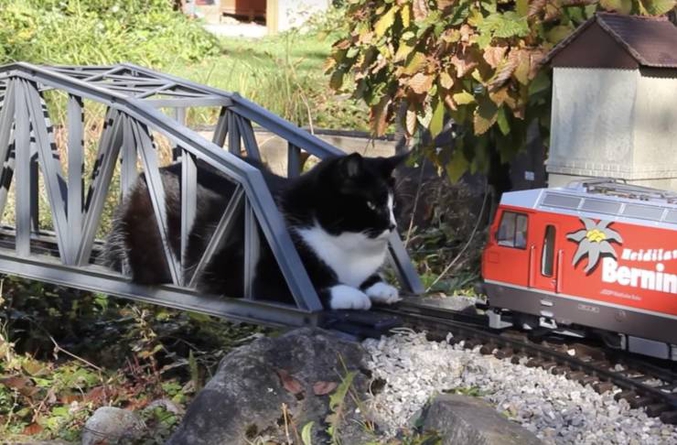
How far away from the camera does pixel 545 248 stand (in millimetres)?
5961

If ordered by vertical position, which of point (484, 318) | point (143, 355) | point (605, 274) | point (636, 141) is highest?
point (636, 141)

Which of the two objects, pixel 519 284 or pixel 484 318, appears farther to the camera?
pixel 484 318

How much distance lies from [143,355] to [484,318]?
7.17 ft

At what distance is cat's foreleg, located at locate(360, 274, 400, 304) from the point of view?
21.5 ft

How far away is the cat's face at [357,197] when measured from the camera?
20.4 feet

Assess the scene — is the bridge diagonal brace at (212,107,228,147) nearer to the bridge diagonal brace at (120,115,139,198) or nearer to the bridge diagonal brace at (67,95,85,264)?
the bridge diagonal brace at (120,115,139,198)

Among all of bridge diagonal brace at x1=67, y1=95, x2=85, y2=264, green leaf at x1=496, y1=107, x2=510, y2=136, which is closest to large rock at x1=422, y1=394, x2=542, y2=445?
bridge diagonal brace at x1=67, y1=95, x2=85, y2=264

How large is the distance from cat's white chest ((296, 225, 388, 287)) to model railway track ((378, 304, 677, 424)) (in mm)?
271

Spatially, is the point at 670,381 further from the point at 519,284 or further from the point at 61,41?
the point at 61,41

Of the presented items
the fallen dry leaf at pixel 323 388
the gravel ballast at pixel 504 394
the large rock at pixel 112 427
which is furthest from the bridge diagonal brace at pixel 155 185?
the fallen dry leaf at pixel 323 388

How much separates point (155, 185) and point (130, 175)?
44cm

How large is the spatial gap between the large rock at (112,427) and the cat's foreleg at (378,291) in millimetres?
1422

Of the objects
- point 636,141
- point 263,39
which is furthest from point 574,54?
point 263,39

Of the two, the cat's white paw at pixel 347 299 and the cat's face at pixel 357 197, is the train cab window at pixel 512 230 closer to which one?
the cat's face at pixel 357 197
